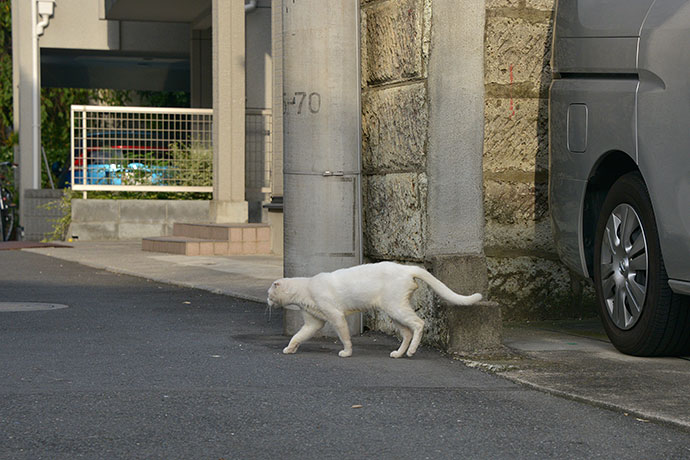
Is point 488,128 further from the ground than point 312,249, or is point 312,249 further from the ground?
point 488,128

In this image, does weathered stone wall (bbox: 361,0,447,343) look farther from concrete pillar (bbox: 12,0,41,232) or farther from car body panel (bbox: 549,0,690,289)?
concrete pillar (bbox: 12,0,41,232)

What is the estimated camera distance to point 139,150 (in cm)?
1855

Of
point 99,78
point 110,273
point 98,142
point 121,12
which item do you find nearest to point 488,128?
point 110,273

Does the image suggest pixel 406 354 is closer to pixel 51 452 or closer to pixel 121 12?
pixel 51 452

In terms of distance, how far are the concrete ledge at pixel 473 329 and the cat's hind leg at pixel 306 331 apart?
2.34ft

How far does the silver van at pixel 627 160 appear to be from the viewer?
A: 5.35m

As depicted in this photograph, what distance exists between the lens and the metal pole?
22.7 feet

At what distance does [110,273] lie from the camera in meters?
11.9

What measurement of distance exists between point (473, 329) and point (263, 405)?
1.74 m

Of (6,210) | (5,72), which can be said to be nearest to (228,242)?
(6,210)

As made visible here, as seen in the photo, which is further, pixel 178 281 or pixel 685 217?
pixel 178 281

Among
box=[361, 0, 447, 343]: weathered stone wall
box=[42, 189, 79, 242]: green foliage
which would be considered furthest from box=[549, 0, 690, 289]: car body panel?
box=[42, 189, 79, 242]: green foliage

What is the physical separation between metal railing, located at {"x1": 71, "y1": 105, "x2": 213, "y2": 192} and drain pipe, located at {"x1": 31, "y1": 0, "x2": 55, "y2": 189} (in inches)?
82.8

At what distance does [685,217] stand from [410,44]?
2.06 meters
